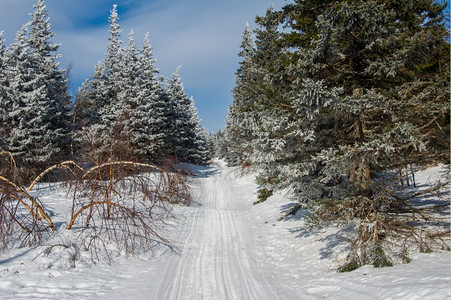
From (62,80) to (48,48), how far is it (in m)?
2.75

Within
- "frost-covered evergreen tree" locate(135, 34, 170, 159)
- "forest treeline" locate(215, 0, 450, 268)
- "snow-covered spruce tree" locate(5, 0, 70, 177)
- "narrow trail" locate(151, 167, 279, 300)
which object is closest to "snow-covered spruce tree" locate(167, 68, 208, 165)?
"frost-covered evergreen tree" locate(135, 34, 170, 159)

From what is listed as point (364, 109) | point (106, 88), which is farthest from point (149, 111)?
point (364, 109)

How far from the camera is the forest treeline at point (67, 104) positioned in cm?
1840

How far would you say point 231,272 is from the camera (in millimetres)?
7461

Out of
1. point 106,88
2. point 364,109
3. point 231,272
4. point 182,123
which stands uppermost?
point 106,88

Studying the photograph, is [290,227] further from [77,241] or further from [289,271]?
[77,241]

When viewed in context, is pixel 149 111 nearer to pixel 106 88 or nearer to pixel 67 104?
pixel 106 88

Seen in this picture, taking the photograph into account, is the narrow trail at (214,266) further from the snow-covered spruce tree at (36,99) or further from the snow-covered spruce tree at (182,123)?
the snow-covered spruce tree at (182,123)

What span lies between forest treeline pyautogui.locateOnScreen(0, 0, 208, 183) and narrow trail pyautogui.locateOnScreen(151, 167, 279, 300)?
4.46m

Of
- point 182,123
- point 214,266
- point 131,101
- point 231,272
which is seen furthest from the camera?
point 182,123

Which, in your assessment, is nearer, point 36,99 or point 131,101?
point 36,99

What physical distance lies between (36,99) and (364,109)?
21322mm

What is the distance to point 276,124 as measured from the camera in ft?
22.6

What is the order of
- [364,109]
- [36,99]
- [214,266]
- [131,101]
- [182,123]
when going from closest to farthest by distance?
[364,109], [214,266], [36,99], [131,101], [182,123]
